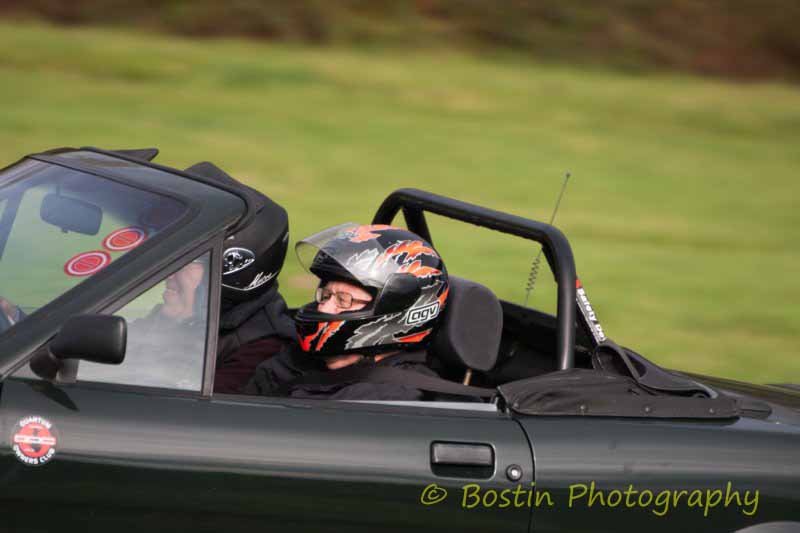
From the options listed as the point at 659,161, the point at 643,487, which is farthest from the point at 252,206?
the point at 659,161

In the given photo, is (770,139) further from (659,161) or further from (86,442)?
(86,442)

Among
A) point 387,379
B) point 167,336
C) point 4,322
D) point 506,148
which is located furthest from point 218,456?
point 506,148

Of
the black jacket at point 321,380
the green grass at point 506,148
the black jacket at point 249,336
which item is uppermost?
the black jacket at point 321,380

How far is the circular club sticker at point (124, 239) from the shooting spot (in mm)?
3361

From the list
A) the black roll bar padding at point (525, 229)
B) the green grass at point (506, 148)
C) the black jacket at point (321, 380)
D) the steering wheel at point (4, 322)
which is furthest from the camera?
the green grass at point (506, 148)

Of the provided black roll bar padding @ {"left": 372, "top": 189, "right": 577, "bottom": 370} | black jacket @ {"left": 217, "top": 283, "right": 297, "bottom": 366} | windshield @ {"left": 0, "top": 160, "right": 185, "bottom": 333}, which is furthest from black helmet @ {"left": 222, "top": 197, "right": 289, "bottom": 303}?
windshield @ {"left": 0, "top": 160, "right": 185, "bottom": 333}

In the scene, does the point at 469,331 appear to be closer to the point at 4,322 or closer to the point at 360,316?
the point at 360,316

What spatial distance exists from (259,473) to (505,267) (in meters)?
7.39

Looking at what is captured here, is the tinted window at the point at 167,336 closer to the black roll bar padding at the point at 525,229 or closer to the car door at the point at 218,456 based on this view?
the car door at the point at 218,456

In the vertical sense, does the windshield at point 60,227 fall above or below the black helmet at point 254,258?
above

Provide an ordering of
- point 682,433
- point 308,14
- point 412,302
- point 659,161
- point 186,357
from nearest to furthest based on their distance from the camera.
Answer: point 186,357
point 682,433
point 412,302
point 659,161
point 308,14

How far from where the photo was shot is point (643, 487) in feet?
11.3

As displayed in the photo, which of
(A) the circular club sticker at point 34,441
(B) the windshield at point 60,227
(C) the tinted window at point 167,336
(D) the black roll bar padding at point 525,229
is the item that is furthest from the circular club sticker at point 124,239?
(D) the black roll bar padding at point 525,229

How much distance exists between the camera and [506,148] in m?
16.4
